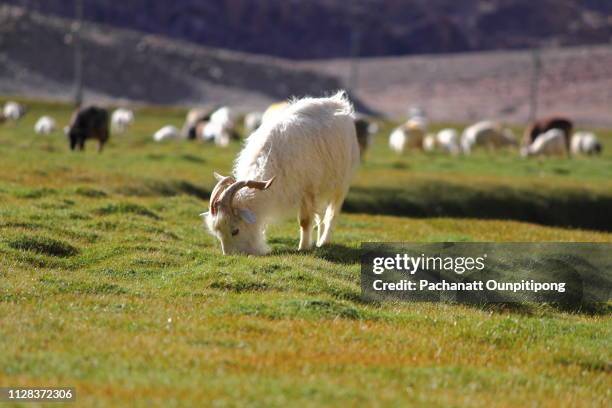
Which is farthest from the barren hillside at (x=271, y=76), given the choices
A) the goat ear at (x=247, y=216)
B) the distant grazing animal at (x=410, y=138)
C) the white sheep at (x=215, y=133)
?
the goat ear at (x=247, y=216)

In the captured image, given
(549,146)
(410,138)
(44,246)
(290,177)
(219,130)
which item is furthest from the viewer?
(219,130)

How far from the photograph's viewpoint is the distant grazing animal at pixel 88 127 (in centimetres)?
3341

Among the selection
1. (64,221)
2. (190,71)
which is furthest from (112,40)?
(64,221)

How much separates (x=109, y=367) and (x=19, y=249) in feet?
18.5

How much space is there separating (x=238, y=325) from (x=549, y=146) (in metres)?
37.6

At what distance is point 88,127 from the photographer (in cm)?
3347

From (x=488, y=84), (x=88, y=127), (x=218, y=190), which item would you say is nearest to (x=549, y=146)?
(x=88, y=127)

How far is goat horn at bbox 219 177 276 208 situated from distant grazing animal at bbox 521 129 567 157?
109 ft

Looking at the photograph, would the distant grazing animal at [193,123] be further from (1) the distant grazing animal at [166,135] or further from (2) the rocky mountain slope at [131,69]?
(2) the rocky mountain slope at [131,69]

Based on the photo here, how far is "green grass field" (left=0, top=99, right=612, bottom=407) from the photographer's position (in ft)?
26.0

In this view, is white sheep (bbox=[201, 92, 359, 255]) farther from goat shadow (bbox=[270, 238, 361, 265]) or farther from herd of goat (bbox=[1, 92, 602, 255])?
goat shadow (bbox=[270, 238, 361, 265])

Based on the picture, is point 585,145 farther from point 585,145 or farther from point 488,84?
point 488,84

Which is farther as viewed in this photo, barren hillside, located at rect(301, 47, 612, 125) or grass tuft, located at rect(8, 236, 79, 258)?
barren hillside, located at rect(301, 47, 612, 125)

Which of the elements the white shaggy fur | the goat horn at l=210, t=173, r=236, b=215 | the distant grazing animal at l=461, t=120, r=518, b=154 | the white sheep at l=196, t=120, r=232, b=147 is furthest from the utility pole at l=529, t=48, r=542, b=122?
the goat horn at l=210, t=173, r=236, b=215
